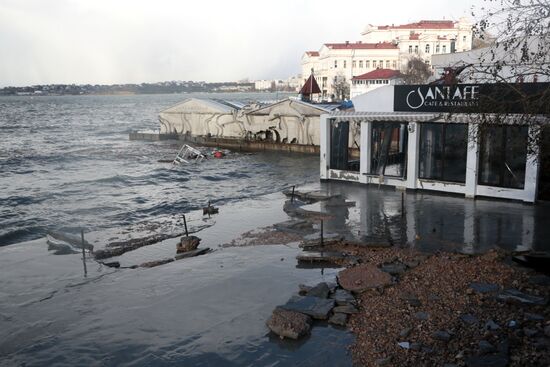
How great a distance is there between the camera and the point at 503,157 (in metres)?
17.9

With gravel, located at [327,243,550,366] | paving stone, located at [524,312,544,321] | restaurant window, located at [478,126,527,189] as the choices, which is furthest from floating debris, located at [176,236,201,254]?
restaurant window, located at [478,126,527,189]

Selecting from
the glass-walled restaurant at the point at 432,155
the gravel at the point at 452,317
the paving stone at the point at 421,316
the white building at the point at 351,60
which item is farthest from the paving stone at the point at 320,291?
the white building at the point at 351,60

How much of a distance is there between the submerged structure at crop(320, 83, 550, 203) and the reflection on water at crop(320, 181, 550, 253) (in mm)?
584

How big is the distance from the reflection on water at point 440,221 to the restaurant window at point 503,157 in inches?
30.1

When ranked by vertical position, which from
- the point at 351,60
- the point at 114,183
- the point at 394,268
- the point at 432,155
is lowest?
the point at 114,183

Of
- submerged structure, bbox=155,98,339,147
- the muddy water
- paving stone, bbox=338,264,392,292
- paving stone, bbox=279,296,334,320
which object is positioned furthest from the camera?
submerged structure, bbox=155,98,339,147

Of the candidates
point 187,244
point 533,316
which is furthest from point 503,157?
point 187,244

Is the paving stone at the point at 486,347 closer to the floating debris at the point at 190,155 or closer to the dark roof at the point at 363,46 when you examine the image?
the floating debris at the point at 190,155

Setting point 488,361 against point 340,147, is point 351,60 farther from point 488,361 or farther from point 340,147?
point 488,361

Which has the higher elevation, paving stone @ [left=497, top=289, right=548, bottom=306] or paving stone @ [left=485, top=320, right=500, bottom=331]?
paving stone @ [left=497, top=289, right=548, bottom=306]

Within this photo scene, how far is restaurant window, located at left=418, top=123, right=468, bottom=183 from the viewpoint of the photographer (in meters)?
19.0

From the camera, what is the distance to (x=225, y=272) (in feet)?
41.9

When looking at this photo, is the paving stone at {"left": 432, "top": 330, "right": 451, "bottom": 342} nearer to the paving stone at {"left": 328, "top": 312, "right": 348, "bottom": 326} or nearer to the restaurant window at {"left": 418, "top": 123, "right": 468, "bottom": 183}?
the paving stone at {"left": 328, "top": 312, "right": 348, "bottom": 326}

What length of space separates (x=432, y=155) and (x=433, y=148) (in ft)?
0.88
